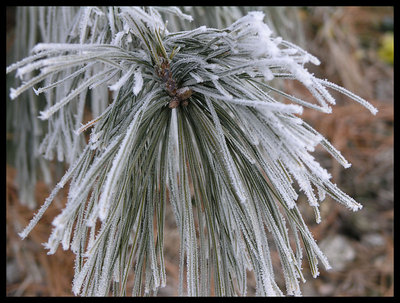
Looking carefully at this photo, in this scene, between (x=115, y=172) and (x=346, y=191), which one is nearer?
(x=115, y=172)

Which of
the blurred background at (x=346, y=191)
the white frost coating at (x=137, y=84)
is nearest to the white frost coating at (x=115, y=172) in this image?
the white frost coating at (x=137, y=84)

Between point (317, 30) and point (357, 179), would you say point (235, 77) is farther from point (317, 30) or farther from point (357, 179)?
point (317, 30)

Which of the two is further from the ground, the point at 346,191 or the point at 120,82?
the point at 120,82

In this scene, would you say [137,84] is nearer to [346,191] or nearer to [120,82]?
[120,82]

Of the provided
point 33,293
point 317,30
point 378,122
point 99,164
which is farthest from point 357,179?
point 99,164

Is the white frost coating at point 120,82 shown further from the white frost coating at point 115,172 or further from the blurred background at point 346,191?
the blurred background at point 346,191

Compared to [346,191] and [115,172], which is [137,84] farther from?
[346,191]

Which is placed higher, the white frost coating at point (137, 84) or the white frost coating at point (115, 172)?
the white frost coating at point (137, 84)

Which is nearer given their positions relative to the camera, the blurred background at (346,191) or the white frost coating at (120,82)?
the white frost coating at (120,82)

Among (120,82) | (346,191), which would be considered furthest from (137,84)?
(346,191)
